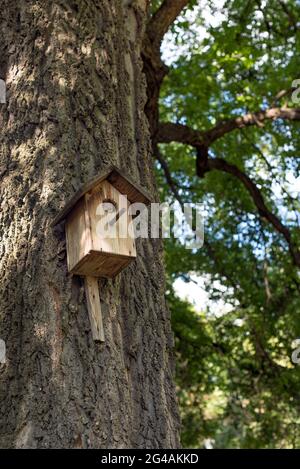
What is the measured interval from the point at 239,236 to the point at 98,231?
6782mm

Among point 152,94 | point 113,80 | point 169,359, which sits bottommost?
point 169,359

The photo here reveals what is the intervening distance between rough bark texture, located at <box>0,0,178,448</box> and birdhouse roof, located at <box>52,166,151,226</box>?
5.3 inches

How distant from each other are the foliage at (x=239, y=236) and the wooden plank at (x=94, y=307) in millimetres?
5975

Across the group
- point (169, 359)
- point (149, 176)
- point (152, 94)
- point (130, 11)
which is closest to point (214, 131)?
point (152, 94)

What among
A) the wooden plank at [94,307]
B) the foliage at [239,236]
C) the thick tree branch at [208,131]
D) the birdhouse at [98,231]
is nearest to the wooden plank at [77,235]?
the birdhouse at [98,231]

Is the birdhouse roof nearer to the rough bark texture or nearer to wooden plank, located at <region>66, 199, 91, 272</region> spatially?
wooden plank, located at <region>66, 199, 91, 272</region>

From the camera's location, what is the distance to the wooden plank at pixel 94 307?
2955 millimetres

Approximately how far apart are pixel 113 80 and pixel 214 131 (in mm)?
4033

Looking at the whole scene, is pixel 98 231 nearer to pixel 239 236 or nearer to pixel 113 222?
pixel 113 222

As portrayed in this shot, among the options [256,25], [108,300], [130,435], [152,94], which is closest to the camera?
[130,435]

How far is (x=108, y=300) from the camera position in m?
3.10

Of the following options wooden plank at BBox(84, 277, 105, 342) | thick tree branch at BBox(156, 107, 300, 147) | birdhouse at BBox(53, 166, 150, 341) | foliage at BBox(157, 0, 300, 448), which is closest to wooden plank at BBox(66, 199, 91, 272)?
birdhouse at BBox(53, 166, 150, 341)

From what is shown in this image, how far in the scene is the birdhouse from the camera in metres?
2.98

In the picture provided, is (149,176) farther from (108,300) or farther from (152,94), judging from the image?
(152,94)
